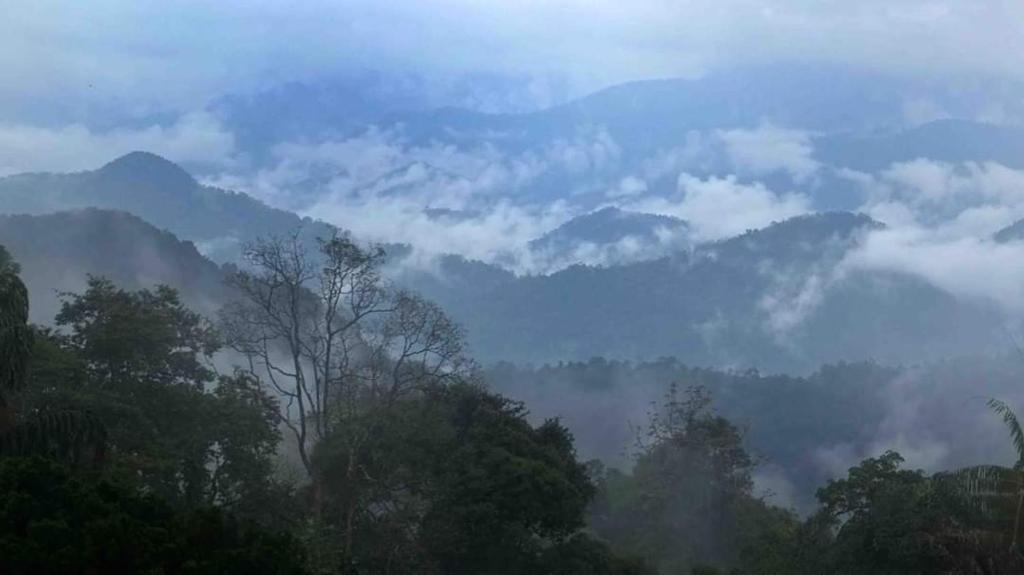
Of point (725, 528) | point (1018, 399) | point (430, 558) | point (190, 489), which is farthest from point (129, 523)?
point (1018, 399)

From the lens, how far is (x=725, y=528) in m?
41.1

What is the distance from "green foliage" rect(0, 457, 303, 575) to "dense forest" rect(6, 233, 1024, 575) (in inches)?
1.0

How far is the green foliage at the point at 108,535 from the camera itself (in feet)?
42.3

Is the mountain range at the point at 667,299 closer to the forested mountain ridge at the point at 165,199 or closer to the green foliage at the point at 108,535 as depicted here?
the forested mountain ridge at the point at 165,199

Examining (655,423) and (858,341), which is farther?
(858,341)

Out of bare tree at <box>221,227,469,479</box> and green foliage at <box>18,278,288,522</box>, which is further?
bare tree at <box>221,227,469,479</box>

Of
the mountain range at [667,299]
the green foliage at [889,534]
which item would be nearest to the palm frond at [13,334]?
the green foliage at [889,534]

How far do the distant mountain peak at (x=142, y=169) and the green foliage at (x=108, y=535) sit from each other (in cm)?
16724

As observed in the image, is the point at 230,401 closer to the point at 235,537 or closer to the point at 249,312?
the point at 249,312

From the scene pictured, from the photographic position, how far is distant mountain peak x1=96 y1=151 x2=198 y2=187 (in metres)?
173

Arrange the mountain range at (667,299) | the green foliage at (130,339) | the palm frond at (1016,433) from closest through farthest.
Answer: the palm frond at (1016,433) → the green foliage at (130,339) → the mountain range at (667,299)

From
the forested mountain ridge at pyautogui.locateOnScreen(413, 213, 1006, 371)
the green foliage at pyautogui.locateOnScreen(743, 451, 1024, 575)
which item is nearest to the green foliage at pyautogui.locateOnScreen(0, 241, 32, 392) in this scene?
the green foliage at pyautogui.locateOnScreen(743, 451, 1024, 575)

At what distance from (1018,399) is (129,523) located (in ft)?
286

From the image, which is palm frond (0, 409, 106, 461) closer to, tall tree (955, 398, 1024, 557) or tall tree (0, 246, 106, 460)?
tall tree (0, 246, 106, 460)
